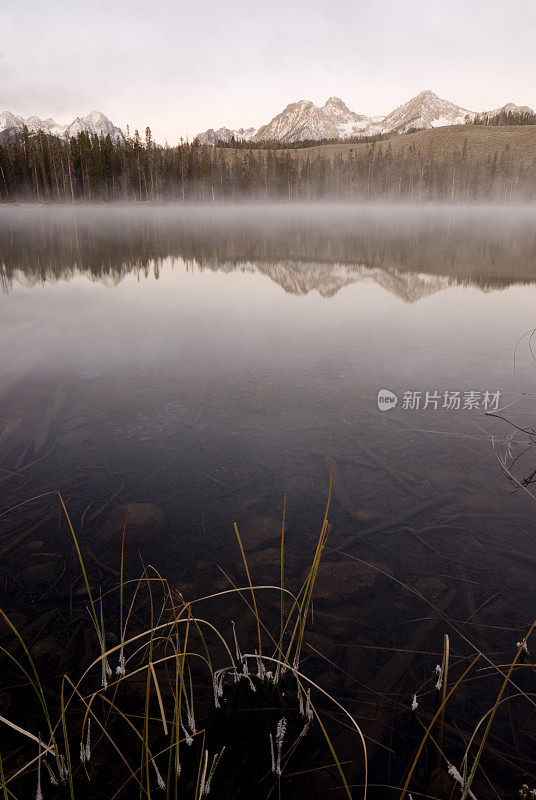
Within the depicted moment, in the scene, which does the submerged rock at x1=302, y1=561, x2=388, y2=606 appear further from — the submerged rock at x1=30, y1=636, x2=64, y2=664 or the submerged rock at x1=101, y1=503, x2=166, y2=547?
the submerged rock at x1=30, y1=636, x2=64, y2=664

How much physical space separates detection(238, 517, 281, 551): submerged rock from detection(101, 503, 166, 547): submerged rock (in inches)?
29.0

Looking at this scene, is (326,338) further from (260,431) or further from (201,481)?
(201,481)

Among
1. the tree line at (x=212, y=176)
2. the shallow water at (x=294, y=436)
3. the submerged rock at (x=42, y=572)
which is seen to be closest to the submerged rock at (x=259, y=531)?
the shallow water at (x=294, y=436)

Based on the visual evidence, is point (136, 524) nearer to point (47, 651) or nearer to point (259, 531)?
point (259, 531)

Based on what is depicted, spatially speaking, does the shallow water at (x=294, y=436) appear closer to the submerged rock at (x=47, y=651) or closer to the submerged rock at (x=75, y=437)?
the submerged rock at (x=75, y=437)

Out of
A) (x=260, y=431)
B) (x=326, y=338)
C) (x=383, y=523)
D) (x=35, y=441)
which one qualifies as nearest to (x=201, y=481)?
(x=260, y=431)

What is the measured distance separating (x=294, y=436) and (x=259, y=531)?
1862 millimetres

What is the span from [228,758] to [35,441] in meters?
4.42

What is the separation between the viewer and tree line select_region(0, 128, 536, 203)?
338 ft

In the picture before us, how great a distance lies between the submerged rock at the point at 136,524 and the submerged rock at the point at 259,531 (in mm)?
737

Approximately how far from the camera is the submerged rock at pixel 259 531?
4012 mm

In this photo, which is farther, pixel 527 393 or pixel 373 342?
pixel 373 342

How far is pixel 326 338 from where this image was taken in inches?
401

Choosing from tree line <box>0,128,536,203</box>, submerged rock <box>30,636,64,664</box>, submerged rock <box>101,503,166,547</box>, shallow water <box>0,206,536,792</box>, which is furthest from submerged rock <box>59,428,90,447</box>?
tree line <box>0,128,536,203</box>
